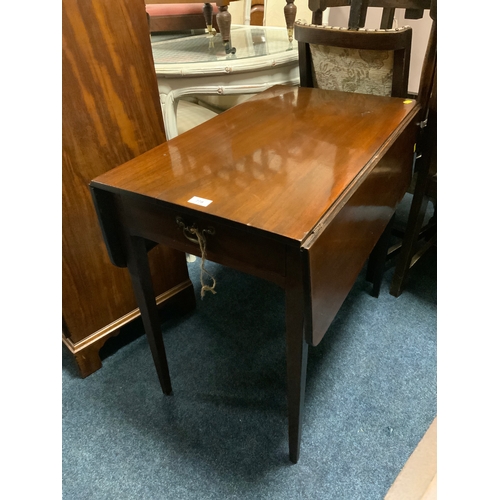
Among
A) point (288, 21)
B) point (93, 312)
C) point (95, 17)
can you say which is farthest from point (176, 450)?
point (288, 21)

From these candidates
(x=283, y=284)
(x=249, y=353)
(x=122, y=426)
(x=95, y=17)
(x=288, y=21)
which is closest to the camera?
(x=283, y=284)

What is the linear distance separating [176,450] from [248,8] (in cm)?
235

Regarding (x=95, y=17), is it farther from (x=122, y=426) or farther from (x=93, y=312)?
(x=122, y=426)

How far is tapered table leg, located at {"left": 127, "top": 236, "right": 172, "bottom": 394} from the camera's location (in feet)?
3.10

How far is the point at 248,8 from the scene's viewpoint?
2381mm

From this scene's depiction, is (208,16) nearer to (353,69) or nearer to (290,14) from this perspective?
(290,14)

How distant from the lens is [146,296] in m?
1.03

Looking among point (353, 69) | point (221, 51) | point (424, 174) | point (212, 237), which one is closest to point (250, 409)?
point (212, 237)

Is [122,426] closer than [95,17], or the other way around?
[95,17]

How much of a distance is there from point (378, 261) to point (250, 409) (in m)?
0.69

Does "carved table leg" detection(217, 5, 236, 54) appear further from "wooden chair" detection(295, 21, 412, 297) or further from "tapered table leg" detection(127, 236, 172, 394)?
"tapered table leg" detection(127, 236, 172, 394)

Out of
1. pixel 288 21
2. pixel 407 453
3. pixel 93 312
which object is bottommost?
pixel 407 453

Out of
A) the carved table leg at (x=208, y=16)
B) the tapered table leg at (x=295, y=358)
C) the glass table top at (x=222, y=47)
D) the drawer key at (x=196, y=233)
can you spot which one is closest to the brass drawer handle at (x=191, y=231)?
the drawer key at (x=196, y=233)

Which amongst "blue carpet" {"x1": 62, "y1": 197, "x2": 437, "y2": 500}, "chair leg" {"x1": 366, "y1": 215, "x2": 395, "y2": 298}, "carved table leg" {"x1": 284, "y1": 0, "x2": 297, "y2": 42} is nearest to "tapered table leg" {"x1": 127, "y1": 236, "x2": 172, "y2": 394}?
"blue carpet" {"x1": 62, "y1": 197, "x2": 437, "y2": 500}
